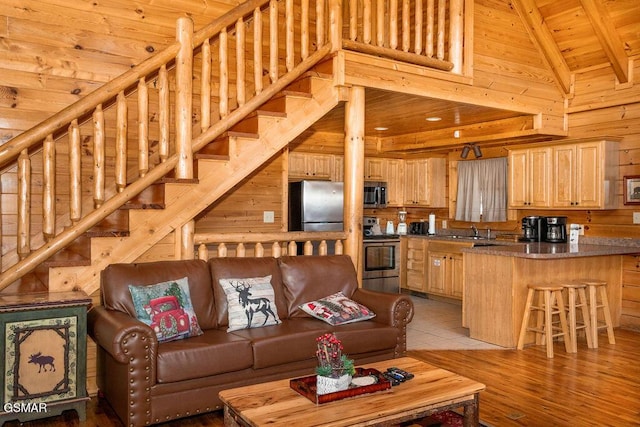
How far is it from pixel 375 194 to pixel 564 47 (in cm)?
324

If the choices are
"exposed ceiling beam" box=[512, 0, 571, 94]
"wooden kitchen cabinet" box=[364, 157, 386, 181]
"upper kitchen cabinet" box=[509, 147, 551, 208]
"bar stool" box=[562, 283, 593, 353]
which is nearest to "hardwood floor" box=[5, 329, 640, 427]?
"bar stool" box=[562, 283, 593, 353]

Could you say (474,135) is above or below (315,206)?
above

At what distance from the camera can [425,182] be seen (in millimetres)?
8680

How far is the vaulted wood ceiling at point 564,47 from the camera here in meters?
5.68

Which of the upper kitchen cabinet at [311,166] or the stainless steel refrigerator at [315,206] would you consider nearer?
the stainless steel refrigerator at [315,206]

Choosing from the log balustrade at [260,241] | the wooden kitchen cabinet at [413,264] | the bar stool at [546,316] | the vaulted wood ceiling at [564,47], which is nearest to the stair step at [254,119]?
the log balustrade at [260,241]

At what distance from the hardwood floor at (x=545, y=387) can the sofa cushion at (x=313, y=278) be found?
3.32 ft

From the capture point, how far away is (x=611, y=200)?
6.25 metres

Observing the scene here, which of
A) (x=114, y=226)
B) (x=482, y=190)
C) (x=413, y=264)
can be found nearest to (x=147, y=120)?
(x=114, y=226)

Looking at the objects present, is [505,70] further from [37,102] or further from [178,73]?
[37,102]

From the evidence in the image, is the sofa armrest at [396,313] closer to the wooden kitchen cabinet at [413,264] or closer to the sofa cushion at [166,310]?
the sofa cushion at [166,310]

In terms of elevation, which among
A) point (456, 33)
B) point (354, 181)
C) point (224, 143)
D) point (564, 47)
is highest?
point (564, 47)

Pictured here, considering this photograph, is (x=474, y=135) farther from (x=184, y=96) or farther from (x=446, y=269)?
(x=184, y=96)

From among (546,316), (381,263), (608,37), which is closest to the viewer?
(546,316)
